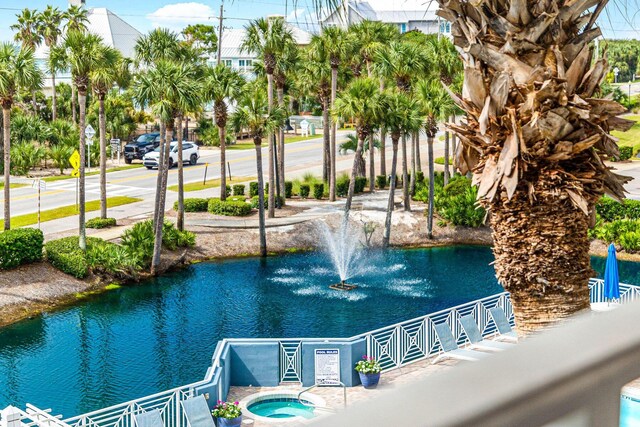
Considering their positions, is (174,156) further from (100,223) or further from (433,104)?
(433,104)

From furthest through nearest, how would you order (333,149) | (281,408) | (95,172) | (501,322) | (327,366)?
1. (95,172)
2. (333,149)
3. (501,322)
4. (327,366)
5. (281,408)

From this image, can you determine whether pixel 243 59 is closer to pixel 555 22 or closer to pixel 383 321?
pixel 383 321

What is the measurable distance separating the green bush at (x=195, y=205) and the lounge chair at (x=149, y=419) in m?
23.9

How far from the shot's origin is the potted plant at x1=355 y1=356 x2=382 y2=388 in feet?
58.1

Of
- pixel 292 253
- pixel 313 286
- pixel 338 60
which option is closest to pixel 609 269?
pixel 313 286

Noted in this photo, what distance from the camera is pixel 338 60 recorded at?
3956 centimetres

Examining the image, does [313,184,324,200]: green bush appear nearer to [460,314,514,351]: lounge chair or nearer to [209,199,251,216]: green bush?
[209,199,251,216]: green bush

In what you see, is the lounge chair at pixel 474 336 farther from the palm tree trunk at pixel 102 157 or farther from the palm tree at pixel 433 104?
the palm tree trunk at pixel 102 157

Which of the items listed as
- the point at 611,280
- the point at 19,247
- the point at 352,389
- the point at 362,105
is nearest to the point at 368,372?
the point at 352,389

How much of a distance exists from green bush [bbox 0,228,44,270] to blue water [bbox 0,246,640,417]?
2.75 meters

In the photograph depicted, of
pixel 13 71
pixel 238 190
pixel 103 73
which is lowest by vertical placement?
pixel 238 190

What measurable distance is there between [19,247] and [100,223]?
6.77 m

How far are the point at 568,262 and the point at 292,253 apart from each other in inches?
969

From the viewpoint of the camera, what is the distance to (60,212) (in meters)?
37.8
